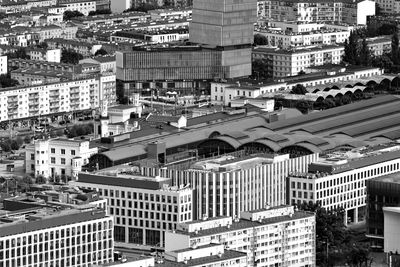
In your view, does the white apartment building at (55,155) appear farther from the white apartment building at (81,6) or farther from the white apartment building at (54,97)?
the white apartment building at (81,6)

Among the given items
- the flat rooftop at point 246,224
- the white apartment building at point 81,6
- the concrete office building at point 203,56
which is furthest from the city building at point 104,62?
the flat rooftop at point 246,224

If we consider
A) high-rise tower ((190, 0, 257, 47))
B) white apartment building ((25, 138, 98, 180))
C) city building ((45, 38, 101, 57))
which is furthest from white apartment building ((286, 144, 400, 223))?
city building ((45, 38, 101, 57))

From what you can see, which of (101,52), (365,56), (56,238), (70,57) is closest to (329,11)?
(365,56)

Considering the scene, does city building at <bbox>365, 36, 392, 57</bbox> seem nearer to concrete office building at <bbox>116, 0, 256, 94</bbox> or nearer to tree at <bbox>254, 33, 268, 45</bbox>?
tree at <bbox>254, 33, 268, 45</bbox>

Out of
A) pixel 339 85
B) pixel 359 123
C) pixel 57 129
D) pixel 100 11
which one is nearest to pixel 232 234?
pixel 359 123

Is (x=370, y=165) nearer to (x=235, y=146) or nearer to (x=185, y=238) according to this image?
(x=235, y=146)

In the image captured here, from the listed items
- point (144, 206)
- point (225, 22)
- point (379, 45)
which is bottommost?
point (144, 206)

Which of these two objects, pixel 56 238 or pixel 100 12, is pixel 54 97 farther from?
pixel 100 12
